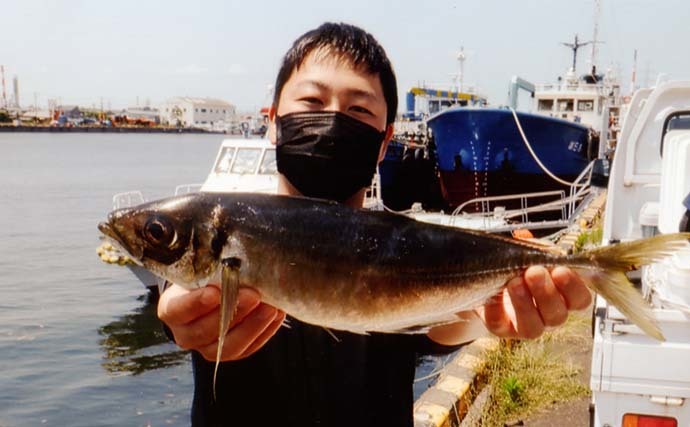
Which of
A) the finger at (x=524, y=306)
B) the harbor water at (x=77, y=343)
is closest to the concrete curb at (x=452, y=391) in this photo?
the harbor water at (x=77, y=343)

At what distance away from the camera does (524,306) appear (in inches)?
91.9

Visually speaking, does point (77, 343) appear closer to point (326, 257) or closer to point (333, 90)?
point (333, 90)

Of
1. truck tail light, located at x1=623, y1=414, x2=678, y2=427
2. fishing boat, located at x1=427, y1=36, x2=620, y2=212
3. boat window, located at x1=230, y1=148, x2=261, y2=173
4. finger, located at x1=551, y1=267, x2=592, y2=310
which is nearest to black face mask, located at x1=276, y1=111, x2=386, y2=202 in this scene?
finger, located at x1=551, y1=267, x2=592, y2=310

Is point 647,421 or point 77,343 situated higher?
point 647,421

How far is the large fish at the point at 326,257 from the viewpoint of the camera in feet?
6.85

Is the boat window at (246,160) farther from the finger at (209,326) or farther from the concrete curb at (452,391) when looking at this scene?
the finger at (209,326)

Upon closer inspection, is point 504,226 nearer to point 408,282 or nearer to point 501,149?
point 501,149

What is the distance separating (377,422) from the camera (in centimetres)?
266

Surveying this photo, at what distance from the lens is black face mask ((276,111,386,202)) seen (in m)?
2.59

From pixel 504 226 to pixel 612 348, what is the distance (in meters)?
13.7

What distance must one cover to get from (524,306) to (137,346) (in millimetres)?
14370

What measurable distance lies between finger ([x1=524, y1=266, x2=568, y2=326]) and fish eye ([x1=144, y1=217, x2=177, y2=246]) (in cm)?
135

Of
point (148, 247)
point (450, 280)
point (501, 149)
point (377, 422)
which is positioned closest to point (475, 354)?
point (377, 422)

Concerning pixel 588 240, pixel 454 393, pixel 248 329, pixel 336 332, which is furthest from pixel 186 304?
pixel 588 240
